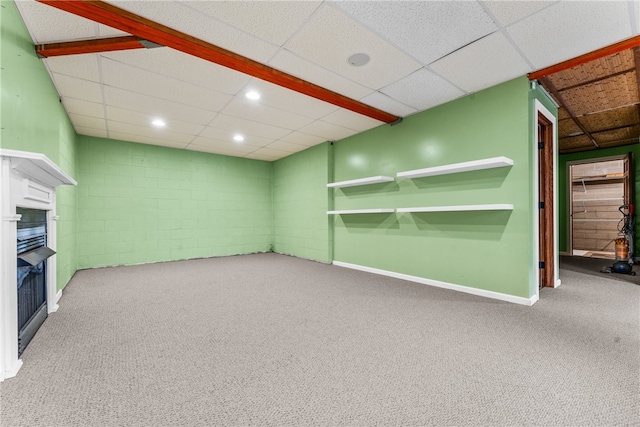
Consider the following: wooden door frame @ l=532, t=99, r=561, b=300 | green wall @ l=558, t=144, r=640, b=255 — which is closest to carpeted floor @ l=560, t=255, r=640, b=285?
green wall @ l=558, t=144, r=640, b=255

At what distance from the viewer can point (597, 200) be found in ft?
24.2

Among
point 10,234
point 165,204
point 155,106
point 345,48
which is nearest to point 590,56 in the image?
point 345,48

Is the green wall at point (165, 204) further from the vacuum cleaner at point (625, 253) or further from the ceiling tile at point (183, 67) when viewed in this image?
the vacuum cleaner at point (625, 253)

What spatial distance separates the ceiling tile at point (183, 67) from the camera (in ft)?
8.63

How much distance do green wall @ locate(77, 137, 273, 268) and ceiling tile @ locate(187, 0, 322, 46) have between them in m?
4.65

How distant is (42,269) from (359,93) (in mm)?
3966

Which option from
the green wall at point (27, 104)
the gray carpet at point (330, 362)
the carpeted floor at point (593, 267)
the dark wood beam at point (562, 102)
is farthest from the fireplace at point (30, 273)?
the carpeted floor at point (593, 267)

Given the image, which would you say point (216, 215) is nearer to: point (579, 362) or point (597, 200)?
point (579, 362)

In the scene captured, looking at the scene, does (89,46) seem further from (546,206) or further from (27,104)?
(546,206)

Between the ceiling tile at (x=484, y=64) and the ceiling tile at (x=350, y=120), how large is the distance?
1.46m

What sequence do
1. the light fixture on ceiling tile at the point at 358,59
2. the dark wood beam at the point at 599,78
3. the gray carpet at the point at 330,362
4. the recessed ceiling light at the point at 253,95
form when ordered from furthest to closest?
the recessed ceiling light at the point at 253,95
the dark wood beam at the point at 599,78
the light fixture on ceiling tile at the point at 358,59
the gray carpet at the point at 330,362

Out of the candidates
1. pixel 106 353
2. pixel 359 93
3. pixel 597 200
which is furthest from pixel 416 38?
pixel 597 200

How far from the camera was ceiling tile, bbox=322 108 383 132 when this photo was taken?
421cm

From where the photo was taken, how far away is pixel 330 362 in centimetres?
185
